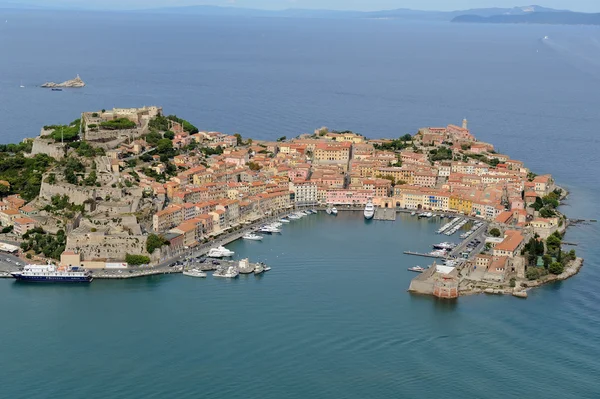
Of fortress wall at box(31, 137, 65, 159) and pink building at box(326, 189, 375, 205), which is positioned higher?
fortress wall at box(31, 137, 65, 159)

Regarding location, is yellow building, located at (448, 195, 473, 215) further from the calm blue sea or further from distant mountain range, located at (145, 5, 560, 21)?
distant mountain range, located at (145, 5, 560, 21)

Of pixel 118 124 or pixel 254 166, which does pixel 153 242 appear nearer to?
pixel 254 166

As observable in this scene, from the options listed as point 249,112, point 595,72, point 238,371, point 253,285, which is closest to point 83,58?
point 249,112

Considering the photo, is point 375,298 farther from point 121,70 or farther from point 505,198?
point 121,70

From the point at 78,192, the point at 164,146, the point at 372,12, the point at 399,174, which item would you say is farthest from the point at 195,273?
the point at 372,12

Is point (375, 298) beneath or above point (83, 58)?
beneath

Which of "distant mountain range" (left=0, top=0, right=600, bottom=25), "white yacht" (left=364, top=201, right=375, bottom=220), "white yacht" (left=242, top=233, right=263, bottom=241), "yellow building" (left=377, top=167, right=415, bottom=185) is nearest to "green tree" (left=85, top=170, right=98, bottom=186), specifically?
"white yacht" (left=242, top=233, right=263, bottom=241)
